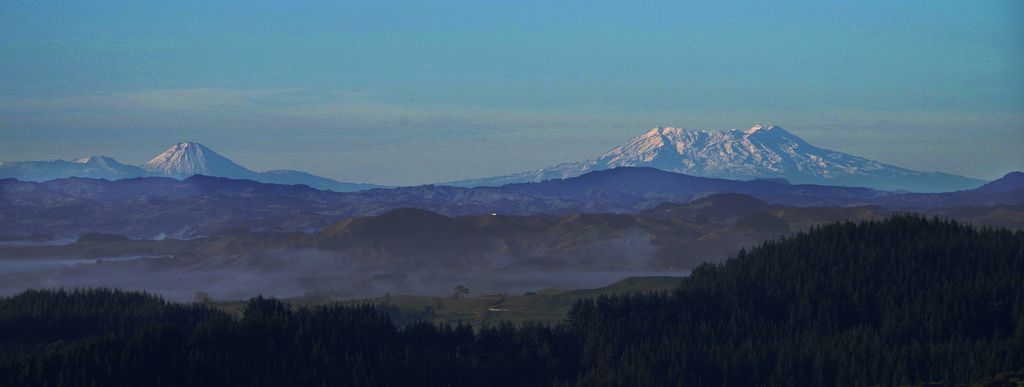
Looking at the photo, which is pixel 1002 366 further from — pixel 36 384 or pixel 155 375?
pixel 36 384

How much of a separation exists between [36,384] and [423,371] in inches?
1869

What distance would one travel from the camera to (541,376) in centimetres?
19175

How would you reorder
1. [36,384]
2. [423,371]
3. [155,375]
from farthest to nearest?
[423,371] → [155,375] → [36,384]

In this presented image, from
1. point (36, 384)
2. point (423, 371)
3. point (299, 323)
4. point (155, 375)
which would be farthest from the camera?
point (299, 323)

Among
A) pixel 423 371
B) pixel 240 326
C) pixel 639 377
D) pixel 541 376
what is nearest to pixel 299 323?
pixel 240 326

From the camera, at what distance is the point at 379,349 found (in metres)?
191

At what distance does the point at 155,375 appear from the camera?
6777 inches

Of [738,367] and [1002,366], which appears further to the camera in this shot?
[738,367]

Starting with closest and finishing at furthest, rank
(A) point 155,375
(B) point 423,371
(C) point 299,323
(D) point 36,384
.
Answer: (D) point 36,384 < (A) point 155,375 < (B) point 423,371 < (C) point 299,323

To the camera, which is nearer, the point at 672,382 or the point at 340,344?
the point at 672,382

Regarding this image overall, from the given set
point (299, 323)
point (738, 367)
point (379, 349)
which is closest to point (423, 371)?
point (379, 349)

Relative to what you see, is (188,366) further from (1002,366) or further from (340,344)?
(1002,366)

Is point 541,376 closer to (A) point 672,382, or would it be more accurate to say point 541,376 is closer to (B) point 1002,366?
(A) point 672,382

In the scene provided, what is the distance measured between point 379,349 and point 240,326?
743 inches
